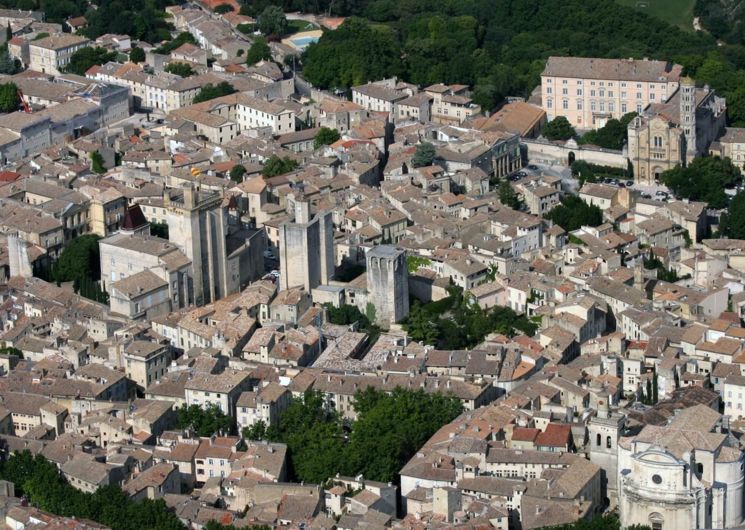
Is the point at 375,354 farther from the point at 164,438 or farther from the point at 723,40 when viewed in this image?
the point at 723,40

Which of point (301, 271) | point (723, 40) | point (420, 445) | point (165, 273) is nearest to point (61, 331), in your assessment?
point (165, 273)

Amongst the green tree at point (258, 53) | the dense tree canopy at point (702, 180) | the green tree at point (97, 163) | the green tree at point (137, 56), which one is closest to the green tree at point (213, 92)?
the green tree at point (258, 53)

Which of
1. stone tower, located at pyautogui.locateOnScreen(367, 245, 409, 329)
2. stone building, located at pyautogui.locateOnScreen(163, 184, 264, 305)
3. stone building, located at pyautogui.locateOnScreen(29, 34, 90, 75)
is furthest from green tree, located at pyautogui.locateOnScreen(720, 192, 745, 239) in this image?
stone building, located at pyautogui.locateOnScreen(29, 34, 90, 75)

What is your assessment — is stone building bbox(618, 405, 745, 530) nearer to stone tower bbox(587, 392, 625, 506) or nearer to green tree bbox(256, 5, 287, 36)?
stone tower bbox(587, 392, 625, 506)

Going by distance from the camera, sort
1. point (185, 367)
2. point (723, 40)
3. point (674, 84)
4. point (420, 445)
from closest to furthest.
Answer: point (420, 445)
point (185, 367)
point (674, 84)
point (723, 40)

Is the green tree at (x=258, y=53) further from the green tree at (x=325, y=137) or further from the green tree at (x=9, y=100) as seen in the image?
the green tree at (x=325, y=137)
